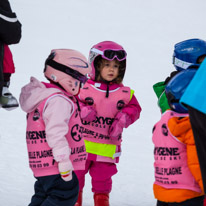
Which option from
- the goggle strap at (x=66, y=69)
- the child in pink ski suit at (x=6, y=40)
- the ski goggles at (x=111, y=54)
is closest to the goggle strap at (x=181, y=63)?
the ski goggles at (x=111, y=54)

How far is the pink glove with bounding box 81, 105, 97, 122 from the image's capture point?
13.4 ft

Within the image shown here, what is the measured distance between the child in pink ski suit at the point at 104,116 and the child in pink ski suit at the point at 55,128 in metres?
0.88

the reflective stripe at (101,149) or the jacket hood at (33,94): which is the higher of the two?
the jacket hood at (33,94)

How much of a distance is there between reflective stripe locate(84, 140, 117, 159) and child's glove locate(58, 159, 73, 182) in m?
1.20

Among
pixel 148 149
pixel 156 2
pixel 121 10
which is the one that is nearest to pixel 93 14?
pixel 121 10

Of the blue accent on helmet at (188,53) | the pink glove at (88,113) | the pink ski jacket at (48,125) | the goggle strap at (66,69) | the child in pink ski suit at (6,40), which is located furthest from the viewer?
the pink glove at (88,113)

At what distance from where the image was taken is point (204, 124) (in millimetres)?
1800

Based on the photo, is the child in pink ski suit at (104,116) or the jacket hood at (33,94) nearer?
the jacket hood at (33,94)

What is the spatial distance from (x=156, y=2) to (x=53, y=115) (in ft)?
96.6

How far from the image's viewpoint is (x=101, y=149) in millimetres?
4203

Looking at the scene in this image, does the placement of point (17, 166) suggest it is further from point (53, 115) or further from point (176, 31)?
point (176, 31)

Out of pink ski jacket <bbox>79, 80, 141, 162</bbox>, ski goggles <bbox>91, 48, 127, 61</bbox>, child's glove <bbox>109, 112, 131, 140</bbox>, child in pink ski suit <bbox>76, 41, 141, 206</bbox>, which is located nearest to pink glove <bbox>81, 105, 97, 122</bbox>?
child in pink ski suit <bbox>76, 41, 141, 206</bbox>

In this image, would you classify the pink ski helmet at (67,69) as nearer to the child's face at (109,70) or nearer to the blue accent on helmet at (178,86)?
the blue accent on helmet at (178,86)

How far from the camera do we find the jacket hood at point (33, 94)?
3.08 metres
